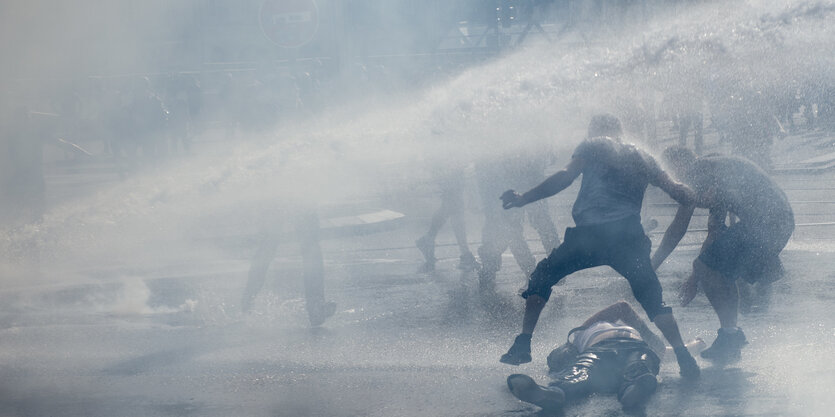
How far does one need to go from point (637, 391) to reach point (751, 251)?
1492 mm

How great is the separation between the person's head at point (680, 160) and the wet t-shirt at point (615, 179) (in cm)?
57

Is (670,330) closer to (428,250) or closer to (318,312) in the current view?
(318,312)

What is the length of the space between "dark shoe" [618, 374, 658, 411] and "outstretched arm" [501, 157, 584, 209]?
1173 millimetres

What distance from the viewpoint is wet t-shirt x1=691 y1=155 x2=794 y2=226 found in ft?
18.9

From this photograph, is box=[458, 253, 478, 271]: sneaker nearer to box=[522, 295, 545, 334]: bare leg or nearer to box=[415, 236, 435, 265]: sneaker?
box=[415, 236, 435, 265]: sneaker

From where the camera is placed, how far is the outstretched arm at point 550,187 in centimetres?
543

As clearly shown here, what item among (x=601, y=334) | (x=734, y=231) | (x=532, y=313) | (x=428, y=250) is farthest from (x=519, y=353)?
(x=428, y=250)

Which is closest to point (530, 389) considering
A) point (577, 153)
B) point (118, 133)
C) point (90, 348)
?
point (577, 153)

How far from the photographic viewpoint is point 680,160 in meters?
5.96

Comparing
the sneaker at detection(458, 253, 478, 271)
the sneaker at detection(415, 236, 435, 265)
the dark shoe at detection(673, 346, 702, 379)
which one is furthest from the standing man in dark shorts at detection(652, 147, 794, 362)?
the sneaker at detection(415, 236, 435, 265)

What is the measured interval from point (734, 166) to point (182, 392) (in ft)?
11.6

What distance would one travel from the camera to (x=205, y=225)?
1239 cm

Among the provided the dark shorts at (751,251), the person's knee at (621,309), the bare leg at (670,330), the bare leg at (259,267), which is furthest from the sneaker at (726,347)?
the bare leg at (259,267)

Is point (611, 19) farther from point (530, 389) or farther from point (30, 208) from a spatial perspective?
point (530, 389)
